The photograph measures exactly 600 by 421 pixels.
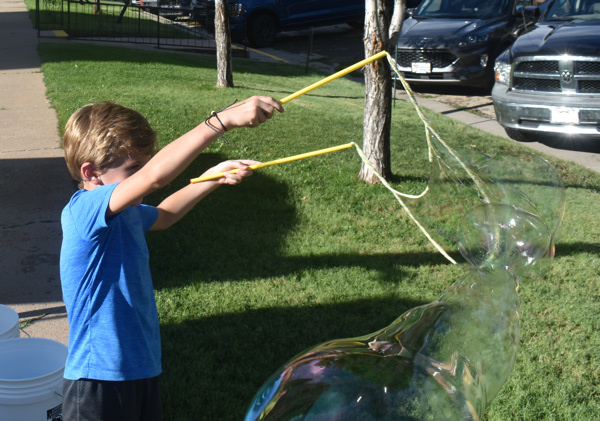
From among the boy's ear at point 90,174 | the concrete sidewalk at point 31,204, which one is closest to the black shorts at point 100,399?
the boy's ear at point 90,174

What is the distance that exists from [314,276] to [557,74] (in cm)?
505

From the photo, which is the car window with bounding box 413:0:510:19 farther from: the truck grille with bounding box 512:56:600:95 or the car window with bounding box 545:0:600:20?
the truck grille with bounding box 512:56:600:95

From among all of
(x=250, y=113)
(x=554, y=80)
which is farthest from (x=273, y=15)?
(x=250, y=113)

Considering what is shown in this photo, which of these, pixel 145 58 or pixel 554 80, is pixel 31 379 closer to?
pixel 554 80

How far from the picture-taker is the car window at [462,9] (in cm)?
1177

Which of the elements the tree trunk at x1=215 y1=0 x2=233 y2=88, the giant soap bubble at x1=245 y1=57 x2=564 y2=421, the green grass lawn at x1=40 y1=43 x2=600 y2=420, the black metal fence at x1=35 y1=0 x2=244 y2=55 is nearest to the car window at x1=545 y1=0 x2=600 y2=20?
the green grass lawn at x1=40 y1=43 x2=600 y2=420

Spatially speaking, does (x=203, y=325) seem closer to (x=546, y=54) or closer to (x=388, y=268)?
(x=388, y=268)

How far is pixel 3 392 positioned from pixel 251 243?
8.63 feet

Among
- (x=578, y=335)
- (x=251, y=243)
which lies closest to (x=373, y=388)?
(x=578, y=335)

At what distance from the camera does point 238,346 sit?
376 centimetres

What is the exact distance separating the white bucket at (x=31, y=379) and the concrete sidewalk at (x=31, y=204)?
0.97m

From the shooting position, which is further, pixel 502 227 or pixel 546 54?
pixel 546 54

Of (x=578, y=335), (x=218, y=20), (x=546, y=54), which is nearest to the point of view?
(x=578, y=335)

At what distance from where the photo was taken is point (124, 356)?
2.18 m
